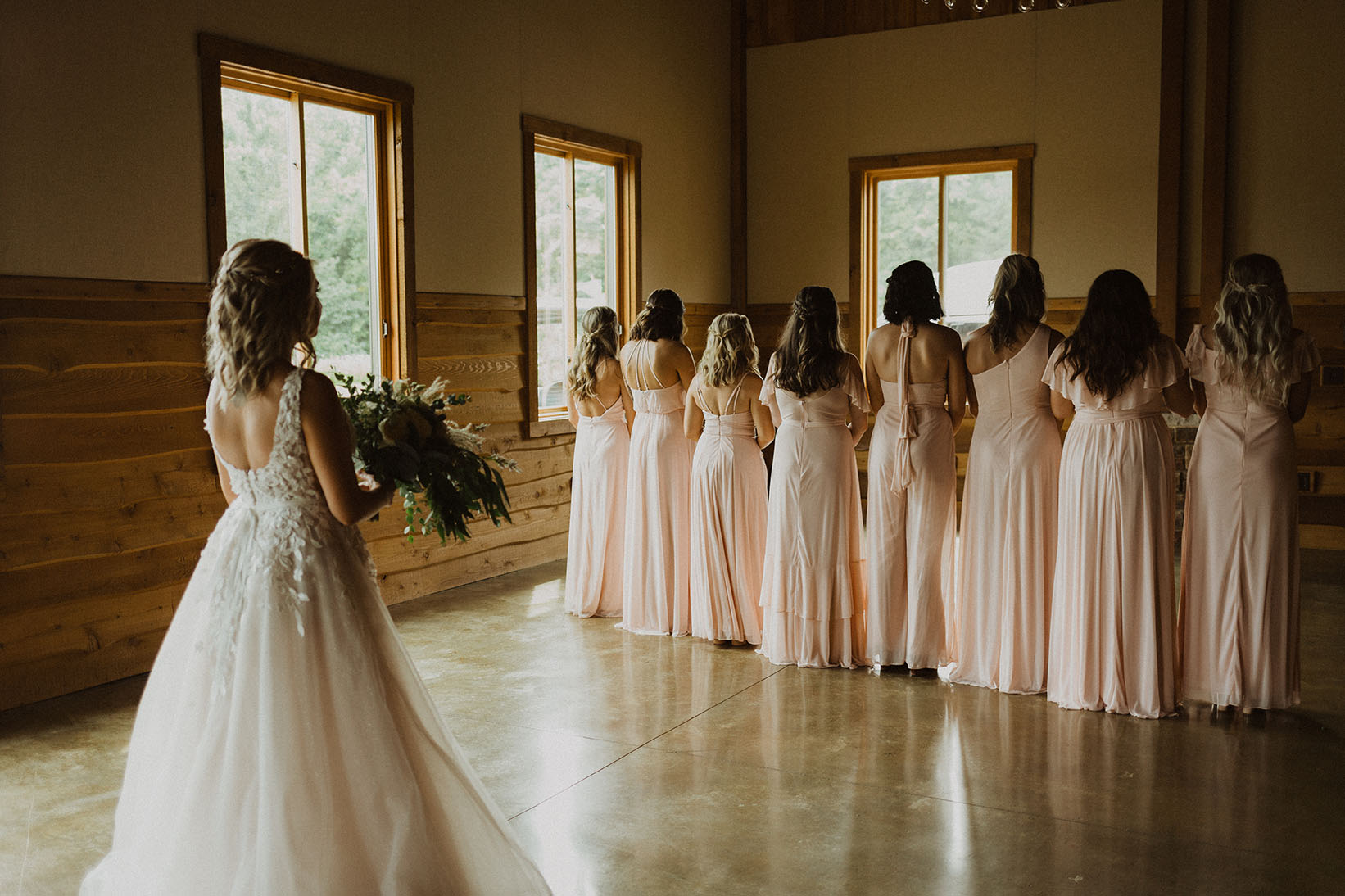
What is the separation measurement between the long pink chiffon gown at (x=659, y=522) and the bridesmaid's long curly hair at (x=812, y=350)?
3.31 feet

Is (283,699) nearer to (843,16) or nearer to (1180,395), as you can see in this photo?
(1180,395)

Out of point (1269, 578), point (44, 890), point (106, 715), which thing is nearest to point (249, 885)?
point (44, 890)

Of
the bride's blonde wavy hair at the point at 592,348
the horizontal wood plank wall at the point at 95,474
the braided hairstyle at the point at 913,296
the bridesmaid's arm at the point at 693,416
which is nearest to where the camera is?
the horizontal wood plank wall at the point at 95,474

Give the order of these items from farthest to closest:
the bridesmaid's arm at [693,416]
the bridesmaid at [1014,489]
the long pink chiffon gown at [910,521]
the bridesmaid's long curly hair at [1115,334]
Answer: the bridesmaid's arm at [693,416] < the long pink chiffon gown at [910,521] < the bridesmaid at [1014,489] < the bridesmaid's long curly hair at [1115,334]

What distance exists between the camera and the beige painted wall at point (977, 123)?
8836 mm

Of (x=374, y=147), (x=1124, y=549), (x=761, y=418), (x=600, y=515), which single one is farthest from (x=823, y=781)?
Result: (x=374, y=147)

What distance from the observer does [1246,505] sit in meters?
4.50

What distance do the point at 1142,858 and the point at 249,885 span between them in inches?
94.2

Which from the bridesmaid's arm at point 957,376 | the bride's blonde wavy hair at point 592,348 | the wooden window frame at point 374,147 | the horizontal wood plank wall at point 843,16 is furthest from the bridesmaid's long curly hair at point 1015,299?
the horizontal wood plank wall at point 843,16

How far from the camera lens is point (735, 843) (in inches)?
134

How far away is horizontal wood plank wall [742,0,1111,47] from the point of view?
30.6 feet

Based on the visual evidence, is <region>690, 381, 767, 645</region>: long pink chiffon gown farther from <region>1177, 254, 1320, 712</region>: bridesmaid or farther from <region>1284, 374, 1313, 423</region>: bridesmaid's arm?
<region>1284, 374, 1313, 423</region>: bridesmaid's arm

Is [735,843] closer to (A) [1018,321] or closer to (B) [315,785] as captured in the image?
(B) [315,785]

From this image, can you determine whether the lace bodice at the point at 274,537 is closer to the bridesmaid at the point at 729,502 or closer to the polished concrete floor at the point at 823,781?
the polished concrete floor at the point at 823,781
